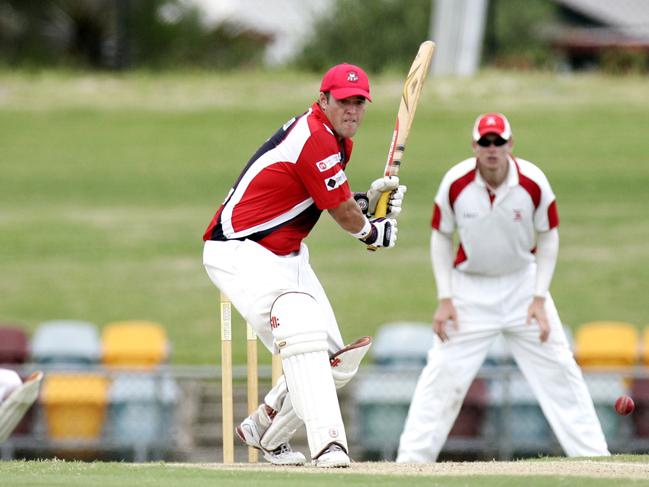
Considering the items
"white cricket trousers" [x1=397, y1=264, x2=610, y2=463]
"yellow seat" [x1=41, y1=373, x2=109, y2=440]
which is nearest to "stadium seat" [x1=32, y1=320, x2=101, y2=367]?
"yellow seat" [x1=41, y1=373, x2=109, y2=440]

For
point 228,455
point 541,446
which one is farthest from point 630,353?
point 228,455

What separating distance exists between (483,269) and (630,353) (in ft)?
9.69

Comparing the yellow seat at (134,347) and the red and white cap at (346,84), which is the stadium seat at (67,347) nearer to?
the yellow seat at (134,347)

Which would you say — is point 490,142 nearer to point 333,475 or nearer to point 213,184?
point 333,475

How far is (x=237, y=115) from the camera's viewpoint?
66.6ft

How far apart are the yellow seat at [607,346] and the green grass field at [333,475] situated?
3.99 meters

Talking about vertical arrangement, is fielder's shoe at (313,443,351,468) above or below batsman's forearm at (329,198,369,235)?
below

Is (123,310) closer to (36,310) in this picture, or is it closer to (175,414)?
(36,310)

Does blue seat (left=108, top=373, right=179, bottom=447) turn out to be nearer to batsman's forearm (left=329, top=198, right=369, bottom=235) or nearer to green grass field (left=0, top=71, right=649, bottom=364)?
green grass field (left=0, top=71, right=649, bottom=364)

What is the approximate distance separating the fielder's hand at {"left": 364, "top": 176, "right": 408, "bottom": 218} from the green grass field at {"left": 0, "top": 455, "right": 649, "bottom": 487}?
1.05 m

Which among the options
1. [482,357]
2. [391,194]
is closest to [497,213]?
[482,357]

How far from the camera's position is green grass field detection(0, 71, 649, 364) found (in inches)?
536

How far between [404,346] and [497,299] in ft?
9.12

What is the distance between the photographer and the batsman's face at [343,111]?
5.38m
